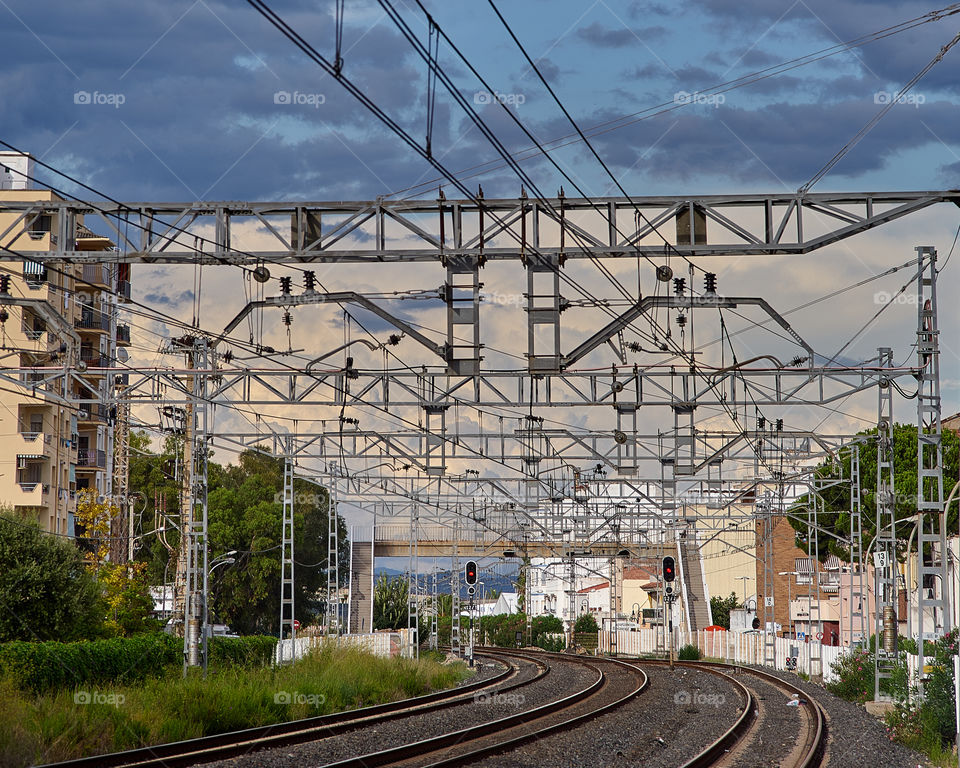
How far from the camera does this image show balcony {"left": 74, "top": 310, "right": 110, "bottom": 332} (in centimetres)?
5690

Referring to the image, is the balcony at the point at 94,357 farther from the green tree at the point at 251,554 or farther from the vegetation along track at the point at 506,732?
the vegetation along track at the point at 506,732

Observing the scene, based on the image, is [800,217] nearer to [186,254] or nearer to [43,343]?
[186,254]

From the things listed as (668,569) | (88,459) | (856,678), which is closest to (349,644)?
(668,569)

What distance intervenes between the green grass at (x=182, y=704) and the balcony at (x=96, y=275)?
103 feet

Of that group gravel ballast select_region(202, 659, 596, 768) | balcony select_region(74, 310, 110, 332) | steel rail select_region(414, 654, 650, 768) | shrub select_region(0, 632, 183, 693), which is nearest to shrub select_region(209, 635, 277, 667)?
shrub select_region(0, 632, 183, 693)

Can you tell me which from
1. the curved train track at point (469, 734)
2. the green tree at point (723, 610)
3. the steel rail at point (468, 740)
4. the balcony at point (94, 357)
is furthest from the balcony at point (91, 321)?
the green tree at point (723, 610)

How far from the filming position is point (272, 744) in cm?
1873

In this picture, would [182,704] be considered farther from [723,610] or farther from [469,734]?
[723,610]

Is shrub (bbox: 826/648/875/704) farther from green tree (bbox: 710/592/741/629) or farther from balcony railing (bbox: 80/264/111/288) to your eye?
green tree (bbox: 710/592/741/629)

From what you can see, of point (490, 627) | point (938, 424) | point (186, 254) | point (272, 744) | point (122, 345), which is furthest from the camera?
point (490, 627)

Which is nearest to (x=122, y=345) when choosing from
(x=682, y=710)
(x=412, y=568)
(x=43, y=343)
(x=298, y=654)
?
(x=43, y=343)

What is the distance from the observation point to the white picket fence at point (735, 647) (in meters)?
38.8

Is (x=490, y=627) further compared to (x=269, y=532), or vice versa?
(x=490, y=627)

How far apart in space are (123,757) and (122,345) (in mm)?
48302
